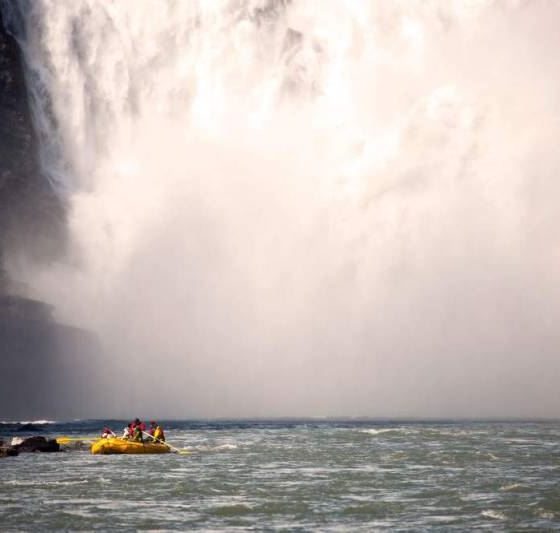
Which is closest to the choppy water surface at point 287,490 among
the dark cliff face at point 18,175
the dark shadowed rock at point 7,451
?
the dark shadowed rock at point 7,451

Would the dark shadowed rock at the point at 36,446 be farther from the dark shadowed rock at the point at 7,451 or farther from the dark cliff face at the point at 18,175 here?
the dark cliff face at the point at 18,175

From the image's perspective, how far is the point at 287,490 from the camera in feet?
134

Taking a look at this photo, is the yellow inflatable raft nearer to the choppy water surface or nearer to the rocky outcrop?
the choppy water surface

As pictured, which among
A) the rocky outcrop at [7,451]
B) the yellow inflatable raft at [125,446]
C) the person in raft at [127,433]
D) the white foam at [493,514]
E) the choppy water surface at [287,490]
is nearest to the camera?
the choppy water surface at [287,490]

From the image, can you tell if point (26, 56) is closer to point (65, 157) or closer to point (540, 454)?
point (65, 157)

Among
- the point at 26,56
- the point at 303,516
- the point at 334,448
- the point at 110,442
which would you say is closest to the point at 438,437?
the point at 334,448

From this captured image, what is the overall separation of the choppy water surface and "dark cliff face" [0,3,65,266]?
55.5 m

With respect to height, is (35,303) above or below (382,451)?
above

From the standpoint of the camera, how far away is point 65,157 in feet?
404

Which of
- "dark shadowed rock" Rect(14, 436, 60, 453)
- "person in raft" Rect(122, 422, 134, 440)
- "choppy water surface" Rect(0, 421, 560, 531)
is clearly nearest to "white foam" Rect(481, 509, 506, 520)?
"choppy water surface" Rect(0, 421, 560, 531)

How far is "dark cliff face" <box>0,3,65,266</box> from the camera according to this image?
4446 inches

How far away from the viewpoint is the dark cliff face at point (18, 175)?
371 feet

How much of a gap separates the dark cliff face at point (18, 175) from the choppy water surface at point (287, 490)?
55.5 metres

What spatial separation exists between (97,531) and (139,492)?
32.1 feet
